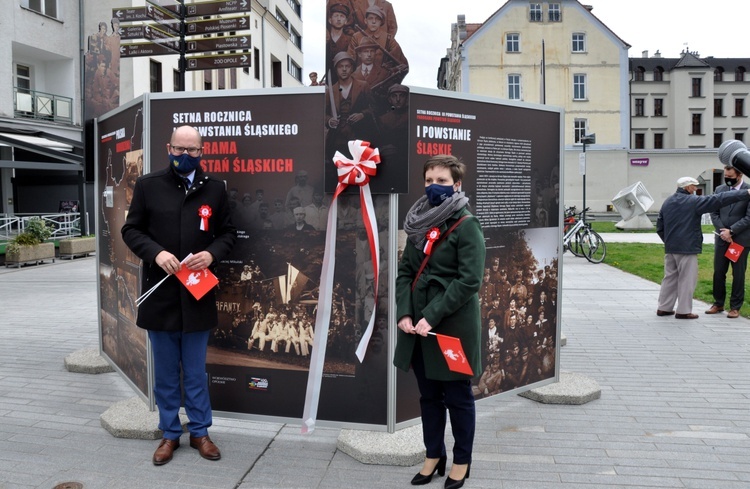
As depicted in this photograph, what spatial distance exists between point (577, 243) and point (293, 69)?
37780 mm

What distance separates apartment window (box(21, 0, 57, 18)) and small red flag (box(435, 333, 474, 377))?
25.1 metres

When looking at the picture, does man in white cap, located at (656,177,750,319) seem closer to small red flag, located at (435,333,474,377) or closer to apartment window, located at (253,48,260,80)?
small red flag, located at (435,333,474,377)

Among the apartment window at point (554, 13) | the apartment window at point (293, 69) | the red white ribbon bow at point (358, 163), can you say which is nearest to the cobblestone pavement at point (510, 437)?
the red white ribbon bow at point (358, 163)

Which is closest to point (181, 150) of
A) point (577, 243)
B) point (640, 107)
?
point (577, 243)

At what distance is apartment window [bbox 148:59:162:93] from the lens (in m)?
27.2

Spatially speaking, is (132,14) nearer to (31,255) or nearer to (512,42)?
(31,255)

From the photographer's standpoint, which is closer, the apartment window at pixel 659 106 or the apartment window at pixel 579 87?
the apartment window at pixel 579 87

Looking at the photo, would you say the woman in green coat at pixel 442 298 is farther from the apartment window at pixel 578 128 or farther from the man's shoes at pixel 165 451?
the apartment window at pixel 578 128

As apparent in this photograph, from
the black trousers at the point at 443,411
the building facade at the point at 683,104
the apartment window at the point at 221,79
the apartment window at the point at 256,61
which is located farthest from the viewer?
the building facade at the point at 683,104

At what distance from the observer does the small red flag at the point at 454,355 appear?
3.62m

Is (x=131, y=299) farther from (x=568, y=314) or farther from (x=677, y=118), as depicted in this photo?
(x=677, y=118)

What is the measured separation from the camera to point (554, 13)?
52.7 metres

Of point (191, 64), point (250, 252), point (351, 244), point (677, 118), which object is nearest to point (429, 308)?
point (351, 244)

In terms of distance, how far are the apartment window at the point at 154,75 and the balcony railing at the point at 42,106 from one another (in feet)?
10.7
